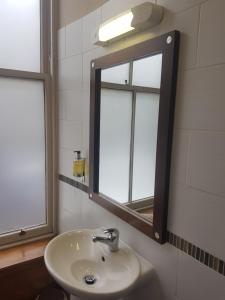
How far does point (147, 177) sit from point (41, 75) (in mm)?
1195

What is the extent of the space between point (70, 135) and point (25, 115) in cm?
39

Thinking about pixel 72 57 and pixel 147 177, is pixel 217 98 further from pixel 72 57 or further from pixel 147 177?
pixel 72 57

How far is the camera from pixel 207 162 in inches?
35.0

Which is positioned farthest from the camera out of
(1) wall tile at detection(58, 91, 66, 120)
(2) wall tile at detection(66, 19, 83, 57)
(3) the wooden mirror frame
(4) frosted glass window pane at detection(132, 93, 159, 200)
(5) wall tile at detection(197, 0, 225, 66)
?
(1) wall tile at detection(58, 91, 66, 120)

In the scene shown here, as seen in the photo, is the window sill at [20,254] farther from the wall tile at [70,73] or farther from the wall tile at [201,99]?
the wall tile at [201,99]

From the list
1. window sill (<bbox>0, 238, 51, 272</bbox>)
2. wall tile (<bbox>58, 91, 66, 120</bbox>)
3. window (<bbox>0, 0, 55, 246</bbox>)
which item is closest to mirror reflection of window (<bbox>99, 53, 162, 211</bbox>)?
wall tile (<bbox>58, 91, 66, 120</bbox>)

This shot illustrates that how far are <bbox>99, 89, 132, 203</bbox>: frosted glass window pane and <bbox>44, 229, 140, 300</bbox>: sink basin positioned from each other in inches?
11.5

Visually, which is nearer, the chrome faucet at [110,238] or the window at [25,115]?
the chrome faucet at [110,238]

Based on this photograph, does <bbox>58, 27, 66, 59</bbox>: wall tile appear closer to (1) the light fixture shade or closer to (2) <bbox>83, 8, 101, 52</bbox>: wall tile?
(2) <bbox>83, 8, 101, 52</bbox>: wall tile

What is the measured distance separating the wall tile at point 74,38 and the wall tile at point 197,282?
53.7 inches

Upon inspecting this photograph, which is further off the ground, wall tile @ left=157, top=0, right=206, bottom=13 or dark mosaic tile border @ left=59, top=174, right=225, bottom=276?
wall tile @ left=157, top=0, right=206, bottom=13

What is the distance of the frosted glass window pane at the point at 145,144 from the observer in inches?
44.2

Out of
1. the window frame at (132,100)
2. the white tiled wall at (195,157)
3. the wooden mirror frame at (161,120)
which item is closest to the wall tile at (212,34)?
the white tiled wall at (195,157)

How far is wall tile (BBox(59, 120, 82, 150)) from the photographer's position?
5.47 ft
